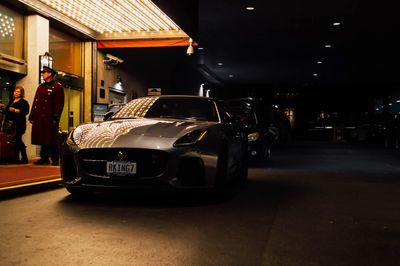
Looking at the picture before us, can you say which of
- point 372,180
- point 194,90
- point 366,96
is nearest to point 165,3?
point 372,180

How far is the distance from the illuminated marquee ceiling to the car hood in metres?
6.18

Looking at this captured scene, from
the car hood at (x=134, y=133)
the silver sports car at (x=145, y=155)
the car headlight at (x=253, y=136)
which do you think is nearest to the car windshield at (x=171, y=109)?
the silver sports car at (x=145, y=155)

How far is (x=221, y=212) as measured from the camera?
545 centimetres

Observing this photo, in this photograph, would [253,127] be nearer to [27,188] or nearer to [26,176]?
[26,176]

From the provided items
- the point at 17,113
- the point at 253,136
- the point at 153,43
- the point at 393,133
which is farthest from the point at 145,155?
the point at 393,133

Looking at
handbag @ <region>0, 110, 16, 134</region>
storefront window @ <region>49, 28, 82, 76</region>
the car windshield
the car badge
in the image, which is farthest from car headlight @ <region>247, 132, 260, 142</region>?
the car badge

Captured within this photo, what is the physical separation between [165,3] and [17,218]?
27.6 feet

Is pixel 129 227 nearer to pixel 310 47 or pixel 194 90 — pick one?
pixel 310 47

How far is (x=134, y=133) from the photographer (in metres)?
5.75

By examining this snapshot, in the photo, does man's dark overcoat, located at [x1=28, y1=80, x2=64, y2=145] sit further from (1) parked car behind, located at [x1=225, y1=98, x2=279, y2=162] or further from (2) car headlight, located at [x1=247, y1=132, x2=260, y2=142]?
(2) car headlight, located at [x1=247, y1=132, x2=260, y2=142]

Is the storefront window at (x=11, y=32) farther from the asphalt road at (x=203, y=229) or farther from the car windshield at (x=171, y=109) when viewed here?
the asphalt road at (x=203, y=229)

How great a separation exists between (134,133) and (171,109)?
1.73 m

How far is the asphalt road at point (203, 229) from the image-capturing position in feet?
11.9

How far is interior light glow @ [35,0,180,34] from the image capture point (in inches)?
499
